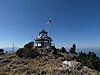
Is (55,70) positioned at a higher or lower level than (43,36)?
lower

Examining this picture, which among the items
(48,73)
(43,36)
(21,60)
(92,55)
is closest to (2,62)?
(21,60)

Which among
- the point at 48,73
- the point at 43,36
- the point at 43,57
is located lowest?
the point at 48,73

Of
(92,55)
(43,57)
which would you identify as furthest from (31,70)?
(92,55)

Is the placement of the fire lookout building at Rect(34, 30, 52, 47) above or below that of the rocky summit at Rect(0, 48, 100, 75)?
above

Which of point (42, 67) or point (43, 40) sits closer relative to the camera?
point (42, 67)

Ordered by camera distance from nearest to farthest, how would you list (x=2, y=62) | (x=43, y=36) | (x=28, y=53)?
(x=2, y=62), (x=28, y=53), (x=43, y=36)

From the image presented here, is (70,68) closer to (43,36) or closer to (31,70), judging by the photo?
(31,70)

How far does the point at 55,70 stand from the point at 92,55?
4323cm

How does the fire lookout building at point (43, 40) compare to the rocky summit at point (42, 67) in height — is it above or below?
above

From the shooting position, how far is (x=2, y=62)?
45594 millimetres

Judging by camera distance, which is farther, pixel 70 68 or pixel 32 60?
pixel 32 60

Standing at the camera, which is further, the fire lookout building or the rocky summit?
the fire lookout building

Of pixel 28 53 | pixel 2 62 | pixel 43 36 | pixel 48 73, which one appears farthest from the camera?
pixel 43 36

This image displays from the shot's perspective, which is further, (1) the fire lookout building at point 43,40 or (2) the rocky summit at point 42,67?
(1) the fire lookout building at point 43,40
